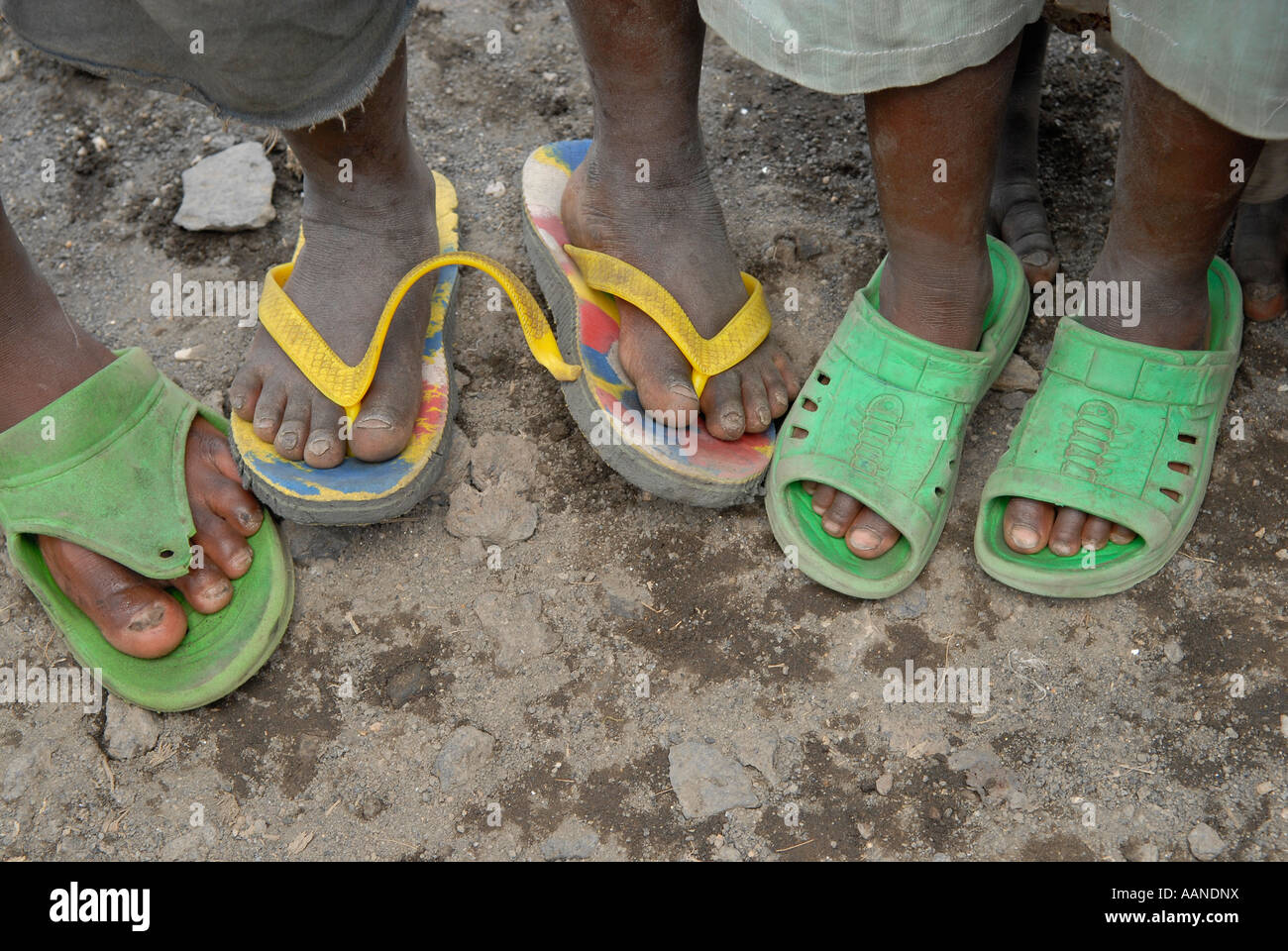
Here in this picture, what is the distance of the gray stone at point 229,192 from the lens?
6.65 feet

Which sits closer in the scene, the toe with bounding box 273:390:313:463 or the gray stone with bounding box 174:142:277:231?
the toe with bounding box 273:390:313:463

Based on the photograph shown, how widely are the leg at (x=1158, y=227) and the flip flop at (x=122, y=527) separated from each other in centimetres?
118

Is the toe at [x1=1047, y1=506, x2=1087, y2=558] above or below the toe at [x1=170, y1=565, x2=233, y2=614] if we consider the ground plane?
above

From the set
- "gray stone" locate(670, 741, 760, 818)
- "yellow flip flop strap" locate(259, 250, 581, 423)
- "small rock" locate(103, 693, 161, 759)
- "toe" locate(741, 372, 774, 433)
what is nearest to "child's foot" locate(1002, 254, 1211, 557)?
"toe" locate(741, 372, 774, 433)

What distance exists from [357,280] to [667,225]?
535 mm

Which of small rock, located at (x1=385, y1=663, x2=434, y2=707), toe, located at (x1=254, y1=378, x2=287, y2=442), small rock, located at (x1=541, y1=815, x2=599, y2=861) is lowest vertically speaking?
small rock, located at (x1=541, y1=815, x2=599, y2=861)

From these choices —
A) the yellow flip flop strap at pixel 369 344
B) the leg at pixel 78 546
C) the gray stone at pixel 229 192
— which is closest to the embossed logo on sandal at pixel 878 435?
the yellow flip flop strap at pixel 369 344

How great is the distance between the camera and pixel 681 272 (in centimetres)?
166

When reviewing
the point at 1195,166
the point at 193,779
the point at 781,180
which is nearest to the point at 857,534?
the point at 1195,166

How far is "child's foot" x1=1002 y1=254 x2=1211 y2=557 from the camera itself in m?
1.48

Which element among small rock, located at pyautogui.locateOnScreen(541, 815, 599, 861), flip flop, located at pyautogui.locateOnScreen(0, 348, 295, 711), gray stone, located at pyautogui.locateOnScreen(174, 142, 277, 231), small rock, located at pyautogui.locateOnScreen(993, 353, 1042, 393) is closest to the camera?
small rock, located at pyautogui.locateOnScreen(541, 815, 599, 861)

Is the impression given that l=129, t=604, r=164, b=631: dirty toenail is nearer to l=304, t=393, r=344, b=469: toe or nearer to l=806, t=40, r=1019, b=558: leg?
l=304, t=393, r=344, b=469: toe

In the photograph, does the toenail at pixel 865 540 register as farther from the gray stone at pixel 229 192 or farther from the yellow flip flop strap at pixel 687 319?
the gray stone at pixel 229 192

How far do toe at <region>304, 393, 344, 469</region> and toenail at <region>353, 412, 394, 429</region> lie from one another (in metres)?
0.04
